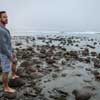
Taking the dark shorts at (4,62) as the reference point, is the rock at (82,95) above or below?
below

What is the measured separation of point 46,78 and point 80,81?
5.05 ft

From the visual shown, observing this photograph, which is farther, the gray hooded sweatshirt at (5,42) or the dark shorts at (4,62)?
the dark shorts at (4,62)

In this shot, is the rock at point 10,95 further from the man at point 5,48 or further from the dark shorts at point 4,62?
the dark shorts at point 4,62

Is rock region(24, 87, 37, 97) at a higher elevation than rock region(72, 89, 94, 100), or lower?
lower

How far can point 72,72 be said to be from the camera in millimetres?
14461

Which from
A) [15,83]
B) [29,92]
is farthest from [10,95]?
[15,83]

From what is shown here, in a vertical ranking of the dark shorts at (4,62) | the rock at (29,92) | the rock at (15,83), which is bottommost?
the rock at (29,92)

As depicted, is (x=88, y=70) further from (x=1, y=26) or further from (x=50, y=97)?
(x=1, y=26)

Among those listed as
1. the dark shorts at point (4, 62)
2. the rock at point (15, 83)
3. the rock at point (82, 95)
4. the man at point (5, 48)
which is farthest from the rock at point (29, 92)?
the rock at point (82, 95)

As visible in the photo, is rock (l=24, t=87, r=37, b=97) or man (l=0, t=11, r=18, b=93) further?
rock (l=24, t=87, r=37, b=97)

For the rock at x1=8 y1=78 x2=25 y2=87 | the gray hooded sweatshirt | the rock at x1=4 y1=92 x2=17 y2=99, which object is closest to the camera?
the gray hooded sweatshirt

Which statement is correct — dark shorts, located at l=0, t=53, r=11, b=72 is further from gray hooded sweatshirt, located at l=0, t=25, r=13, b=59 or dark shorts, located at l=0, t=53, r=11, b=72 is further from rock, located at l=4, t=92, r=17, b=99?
rock, located at l=4, t=92, r=17, b=99

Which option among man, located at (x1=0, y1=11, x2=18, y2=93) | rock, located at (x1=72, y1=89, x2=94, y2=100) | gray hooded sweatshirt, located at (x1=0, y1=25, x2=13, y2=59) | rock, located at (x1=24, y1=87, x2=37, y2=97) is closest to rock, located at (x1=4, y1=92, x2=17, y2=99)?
man, located at (x1=0, y1=11, x2=18, y2=93)

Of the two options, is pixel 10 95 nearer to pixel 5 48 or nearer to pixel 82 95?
pixel 5 48
